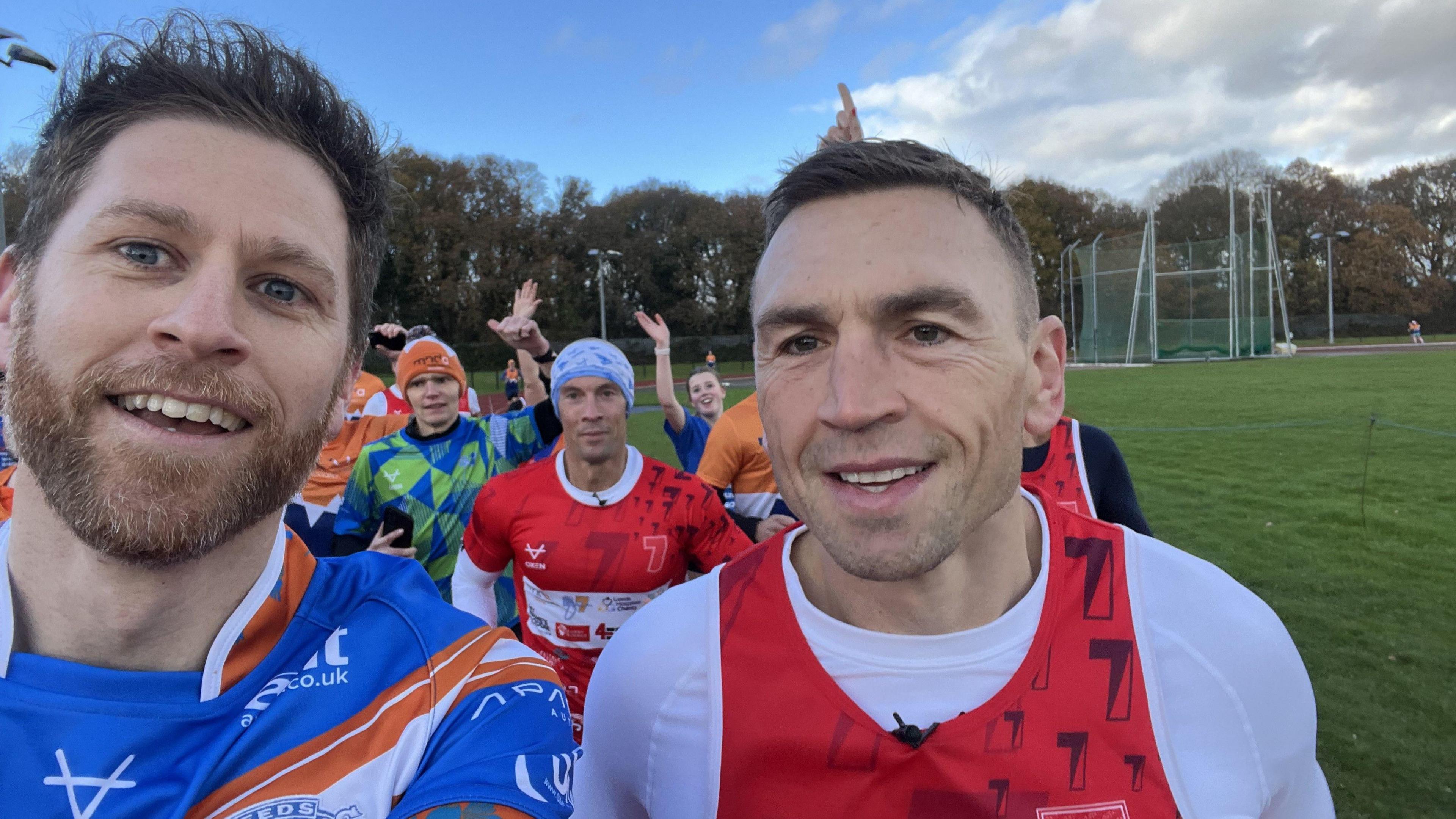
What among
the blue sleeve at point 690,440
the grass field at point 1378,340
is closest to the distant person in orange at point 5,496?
the blue sleeve at point 690,440

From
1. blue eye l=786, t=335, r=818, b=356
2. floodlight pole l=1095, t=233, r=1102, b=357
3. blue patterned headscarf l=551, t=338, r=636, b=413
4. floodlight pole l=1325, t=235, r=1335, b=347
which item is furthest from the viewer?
floodlight pole l=1325, t=235, r=1335, b=347

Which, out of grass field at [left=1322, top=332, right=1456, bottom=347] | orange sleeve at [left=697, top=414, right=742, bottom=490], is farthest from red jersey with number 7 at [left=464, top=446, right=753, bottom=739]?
grass field at [left=1322, top=332, right=1456, bottom=347]

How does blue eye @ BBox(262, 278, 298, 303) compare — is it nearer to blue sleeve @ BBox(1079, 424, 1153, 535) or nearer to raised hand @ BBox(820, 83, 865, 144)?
raised hand @ BBox(820, 83, 865, 144)

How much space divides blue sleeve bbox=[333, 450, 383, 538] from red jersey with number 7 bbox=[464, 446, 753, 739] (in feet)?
2.94

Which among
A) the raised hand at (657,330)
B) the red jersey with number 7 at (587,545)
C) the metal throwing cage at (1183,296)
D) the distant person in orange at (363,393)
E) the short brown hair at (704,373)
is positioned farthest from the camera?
the metal throwing cage at (1183,296)

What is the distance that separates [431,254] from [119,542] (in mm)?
43602

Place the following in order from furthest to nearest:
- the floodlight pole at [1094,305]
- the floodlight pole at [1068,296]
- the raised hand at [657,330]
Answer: the floodlight pole at [1068,296]
the floodlight pole at [1094,305]
the raised hand at [657,330]

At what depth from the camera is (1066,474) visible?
334 cm

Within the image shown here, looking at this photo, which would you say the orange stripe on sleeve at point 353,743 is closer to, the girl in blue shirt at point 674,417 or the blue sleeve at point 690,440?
the girl in blue shirt at point 674,417

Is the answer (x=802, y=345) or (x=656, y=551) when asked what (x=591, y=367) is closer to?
(x=656, y=551)

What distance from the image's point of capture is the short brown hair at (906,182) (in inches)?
68.5

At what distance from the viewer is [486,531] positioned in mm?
4094

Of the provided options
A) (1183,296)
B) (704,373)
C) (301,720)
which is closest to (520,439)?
(704,373)

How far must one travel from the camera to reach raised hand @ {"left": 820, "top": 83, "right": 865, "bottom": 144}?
2895 millimetres
